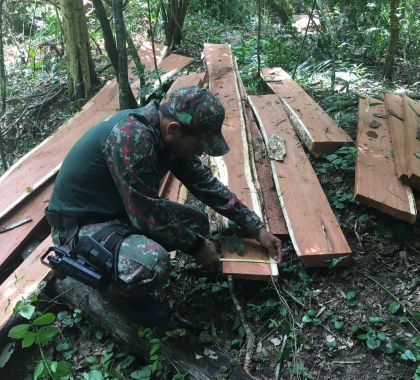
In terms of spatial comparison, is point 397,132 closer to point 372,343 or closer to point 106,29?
point 372,343

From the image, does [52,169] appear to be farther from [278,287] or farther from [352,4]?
[352,4]

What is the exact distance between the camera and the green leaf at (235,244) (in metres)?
2.80

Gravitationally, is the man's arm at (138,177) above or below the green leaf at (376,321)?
above

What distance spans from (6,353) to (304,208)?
2160mm

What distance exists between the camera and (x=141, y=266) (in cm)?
241

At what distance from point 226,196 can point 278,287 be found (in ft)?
2.22

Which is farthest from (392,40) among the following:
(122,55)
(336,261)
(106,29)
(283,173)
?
(336,261)

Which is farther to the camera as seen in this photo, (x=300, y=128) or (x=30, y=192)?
(x=30, y=192)

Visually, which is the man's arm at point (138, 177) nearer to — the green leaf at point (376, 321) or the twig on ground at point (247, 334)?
the twig on ground at point (247, 334)

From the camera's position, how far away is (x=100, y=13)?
431 cm

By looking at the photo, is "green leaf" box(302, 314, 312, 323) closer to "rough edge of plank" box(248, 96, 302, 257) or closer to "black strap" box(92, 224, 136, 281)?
"rough edge of plank" box(248, 96, 302, 257)

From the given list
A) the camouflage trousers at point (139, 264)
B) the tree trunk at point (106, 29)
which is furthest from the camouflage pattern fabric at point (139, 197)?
the tree trunk at point (106, 29)

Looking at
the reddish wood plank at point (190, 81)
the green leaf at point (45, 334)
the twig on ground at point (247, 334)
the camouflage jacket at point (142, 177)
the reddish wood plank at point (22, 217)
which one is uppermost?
the camouflage jacket at point (142, 177)

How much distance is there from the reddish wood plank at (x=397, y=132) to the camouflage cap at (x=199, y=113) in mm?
1494
